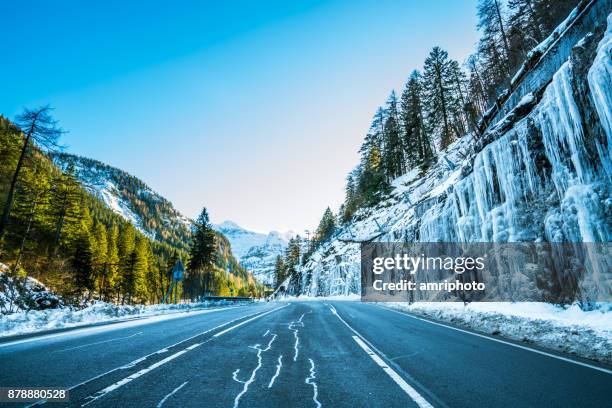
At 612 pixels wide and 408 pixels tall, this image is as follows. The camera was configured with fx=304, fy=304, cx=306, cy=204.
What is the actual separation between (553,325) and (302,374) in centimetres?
646

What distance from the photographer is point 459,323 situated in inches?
444

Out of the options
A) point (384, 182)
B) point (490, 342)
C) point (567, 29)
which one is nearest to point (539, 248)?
point (490, 342)

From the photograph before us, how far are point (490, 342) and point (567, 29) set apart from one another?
1261cm

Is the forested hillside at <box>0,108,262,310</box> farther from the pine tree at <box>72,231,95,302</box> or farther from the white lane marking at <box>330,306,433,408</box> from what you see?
the white lane marking at <box>330,306,433,408</box>

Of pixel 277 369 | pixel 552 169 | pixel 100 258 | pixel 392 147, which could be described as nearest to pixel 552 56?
pixel 552 169

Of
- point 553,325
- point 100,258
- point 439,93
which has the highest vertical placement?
point 439,93

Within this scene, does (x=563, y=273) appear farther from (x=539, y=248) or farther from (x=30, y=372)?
(x=30, y=372)

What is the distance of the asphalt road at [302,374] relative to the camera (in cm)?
321

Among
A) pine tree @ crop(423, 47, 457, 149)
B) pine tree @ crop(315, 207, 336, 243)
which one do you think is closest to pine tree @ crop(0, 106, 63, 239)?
pine tree @ crop(423, 47, 457, 149)

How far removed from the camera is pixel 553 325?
7.08 m

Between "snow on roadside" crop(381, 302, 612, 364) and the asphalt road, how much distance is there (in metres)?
0.80

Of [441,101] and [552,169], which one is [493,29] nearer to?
[441,101]

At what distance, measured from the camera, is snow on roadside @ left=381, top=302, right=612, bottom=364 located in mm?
5688

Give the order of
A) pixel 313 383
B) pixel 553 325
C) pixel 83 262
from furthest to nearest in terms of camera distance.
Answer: pixel 83 262 < pixel 553 325 < pixel 313 383
